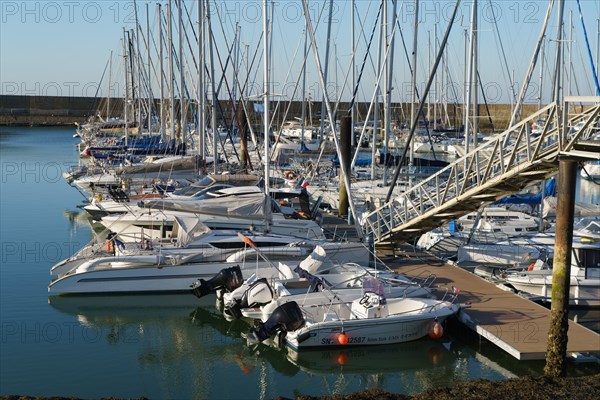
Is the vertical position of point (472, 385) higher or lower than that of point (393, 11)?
lower

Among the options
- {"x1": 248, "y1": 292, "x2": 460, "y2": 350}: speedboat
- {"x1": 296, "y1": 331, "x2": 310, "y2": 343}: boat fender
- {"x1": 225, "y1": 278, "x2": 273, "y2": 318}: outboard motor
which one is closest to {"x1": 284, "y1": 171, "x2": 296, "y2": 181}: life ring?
{"x1": 225, "y1": 278, "x2": 273, "y2": 318}: outboard motor

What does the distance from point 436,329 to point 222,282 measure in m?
5.74

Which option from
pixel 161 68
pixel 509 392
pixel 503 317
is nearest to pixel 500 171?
pixel 503 317

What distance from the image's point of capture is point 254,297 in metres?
19.3

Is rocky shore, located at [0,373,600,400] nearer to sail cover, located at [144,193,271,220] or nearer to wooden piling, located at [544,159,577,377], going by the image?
wooden piling, located at [544,159,577,377]

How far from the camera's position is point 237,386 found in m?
15.8

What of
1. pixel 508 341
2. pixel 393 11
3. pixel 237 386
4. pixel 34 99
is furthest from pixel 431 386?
pixel 34 99

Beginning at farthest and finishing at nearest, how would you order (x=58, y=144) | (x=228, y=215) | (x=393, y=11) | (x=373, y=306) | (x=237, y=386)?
(x=58, y=144)
(x=393, y=11)
(x=228, y=215)
(x=373, y=306)
(x=237, y=386)

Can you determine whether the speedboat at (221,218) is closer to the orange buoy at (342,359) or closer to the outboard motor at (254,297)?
the outboard motor at (254,297)

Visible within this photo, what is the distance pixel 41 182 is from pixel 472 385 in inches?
1635

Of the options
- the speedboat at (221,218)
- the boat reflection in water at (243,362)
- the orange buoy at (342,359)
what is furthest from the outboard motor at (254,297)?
the speedboat at (221,218)

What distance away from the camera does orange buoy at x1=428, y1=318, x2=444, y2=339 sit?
1778 cm

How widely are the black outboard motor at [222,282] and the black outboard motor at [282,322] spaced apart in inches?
130

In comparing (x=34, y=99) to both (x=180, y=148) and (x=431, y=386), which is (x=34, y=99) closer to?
(x=180, y=148)
